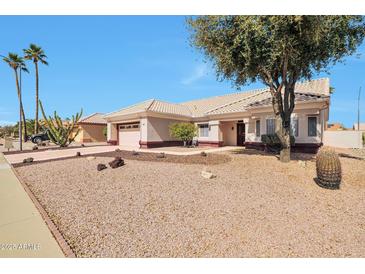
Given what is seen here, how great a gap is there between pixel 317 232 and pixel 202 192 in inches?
112

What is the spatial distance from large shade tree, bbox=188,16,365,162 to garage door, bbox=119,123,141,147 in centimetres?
1196

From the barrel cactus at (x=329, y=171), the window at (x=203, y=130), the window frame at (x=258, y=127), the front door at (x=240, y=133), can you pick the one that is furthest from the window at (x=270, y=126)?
the barrel cactus at (x=329, y=171)

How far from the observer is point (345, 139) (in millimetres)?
20828

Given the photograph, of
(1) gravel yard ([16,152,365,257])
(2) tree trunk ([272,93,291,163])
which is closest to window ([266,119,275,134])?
(2) tree trunk ([272,93,291,163])

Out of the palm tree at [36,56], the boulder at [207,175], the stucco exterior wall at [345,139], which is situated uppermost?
the palm tree at [36,56]

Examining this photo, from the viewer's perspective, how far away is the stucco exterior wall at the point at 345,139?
66.4ft

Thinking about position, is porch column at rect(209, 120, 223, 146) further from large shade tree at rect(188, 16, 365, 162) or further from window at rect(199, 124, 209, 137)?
large shade tree at rect(188, 16, 365, 162)

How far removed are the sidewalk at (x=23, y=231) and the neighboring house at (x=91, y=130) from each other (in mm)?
26033

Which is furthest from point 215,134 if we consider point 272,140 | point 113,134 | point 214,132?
point 113,134

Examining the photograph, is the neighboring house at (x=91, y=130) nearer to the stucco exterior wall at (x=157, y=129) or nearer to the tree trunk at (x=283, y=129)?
the stucco exterior wall at (x=157, y=129)

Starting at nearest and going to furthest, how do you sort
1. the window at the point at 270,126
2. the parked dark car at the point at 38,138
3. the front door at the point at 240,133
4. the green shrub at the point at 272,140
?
the green shrub at the point at 272,140, the window at the point at 270,126, the front door at the point at 240,133, the parked dark car at the point at 38,138

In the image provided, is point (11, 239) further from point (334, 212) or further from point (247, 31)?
point (247, 31)
